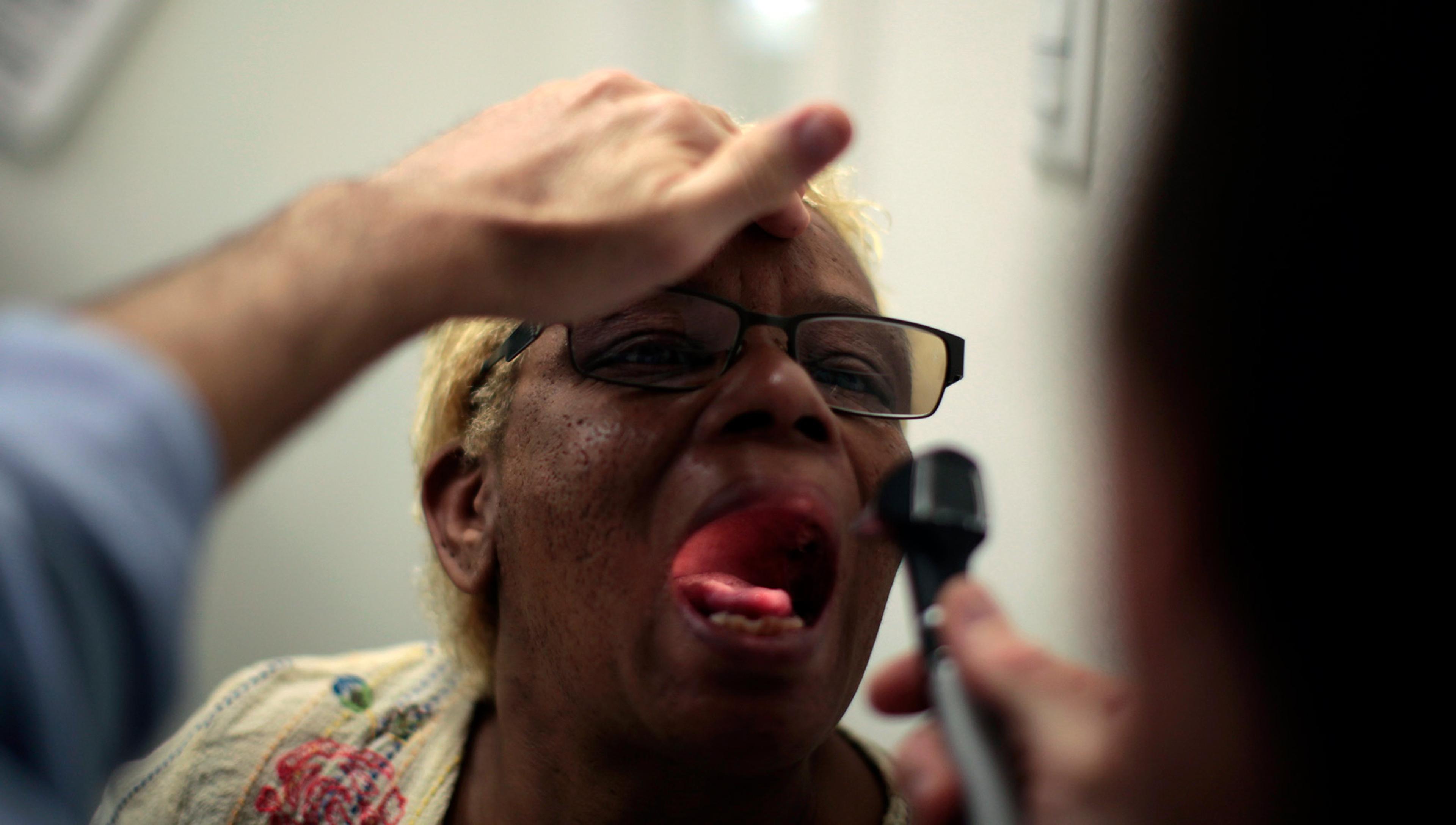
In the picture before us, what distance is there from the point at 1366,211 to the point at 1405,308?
0.14ft

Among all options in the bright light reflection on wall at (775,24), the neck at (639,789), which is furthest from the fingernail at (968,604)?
the bright light reflection on wall at (775,24)

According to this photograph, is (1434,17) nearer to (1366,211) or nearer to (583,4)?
(1366,211)

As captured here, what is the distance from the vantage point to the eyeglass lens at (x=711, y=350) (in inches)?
36.6

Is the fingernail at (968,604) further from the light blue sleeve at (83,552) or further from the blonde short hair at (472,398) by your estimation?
the blonde short hair at (472,398)

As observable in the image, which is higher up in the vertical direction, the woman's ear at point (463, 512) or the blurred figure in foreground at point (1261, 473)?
the blurred figure in foreground at point (1261, 473)

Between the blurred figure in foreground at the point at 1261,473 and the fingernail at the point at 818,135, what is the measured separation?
260mm

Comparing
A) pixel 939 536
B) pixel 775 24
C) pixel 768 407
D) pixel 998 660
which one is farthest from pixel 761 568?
pixel 775 24

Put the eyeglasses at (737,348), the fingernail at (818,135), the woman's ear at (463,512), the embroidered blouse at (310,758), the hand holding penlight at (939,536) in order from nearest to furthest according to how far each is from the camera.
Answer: the hand holding penlight at (939,536) → the fingernail at (818,135) → the eyeglasses at (737,348) → the woman's ear at (463,512) → the embroidered blouse at (310,758)

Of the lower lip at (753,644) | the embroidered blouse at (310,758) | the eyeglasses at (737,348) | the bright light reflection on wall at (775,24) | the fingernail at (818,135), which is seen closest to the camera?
the fingernail at (818,135)

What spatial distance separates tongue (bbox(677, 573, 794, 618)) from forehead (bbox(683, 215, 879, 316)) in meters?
0.25

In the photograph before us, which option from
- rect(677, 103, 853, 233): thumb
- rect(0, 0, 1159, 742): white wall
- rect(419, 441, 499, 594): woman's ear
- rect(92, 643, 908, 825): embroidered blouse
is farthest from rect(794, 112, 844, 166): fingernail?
rect(92, 643, 908, 825): embroidered blouse

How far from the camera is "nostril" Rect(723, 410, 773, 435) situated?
89cm

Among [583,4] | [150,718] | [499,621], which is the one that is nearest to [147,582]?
[150,718]

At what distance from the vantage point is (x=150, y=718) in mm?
485
